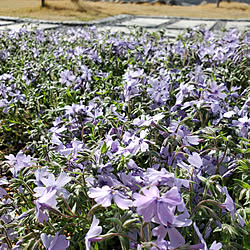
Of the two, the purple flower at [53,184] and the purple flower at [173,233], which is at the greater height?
the purple flower at [53,184]

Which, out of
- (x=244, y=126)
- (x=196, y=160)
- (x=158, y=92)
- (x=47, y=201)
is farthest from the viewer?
(x=158, y=92)

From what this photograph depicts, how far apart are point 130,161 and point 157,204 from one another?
403mm

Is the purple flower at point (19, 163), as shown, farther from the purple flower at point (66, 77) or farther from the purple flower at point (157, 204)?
the purple flower at point (66, 77)

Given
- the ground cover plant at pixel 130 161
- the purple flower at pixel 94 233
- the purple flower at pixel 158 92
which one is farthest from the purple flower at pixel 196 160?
the purple flower at pixel 158 92

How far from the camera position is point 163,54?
3131 millimetres

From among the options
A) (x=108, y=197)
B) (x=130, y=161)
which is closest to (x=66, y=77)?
(x=130, y=161)

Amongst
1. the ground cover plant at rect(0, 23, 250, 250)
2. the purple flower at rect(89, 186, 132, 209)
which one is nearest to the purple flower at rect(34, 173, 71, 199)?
the ground cover plant at rect(0, 23, 250, 250)

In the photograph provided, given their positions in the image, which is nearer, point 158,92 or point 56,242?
point 56,242

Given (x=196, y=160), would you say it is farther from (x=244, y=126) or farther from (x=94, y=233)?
(x=244, y=126)

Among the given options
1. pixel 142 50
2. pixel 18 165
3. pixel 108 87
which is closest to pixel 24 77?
pixel 108 87

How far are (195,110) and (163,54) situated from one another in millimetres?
1409

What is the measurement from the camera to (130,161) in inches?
51.9

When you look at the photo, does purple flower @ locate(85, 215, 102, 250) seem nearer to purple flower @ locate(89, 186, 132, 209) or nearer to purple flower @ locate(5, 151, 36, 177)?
purple flower @ locate(89, 186, 132, 209)

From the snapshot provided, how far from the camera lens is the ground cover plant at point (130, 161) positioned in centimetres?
108
